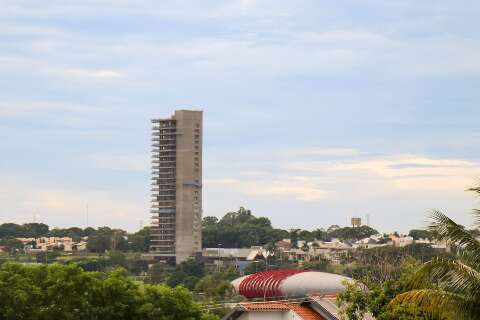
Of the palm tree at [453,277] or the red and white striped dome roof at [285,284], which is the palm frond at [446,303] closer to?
the palm tree at [453,277]

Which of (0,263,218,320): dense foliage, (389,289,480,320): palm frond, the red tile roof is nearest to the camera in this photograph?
(389,289,480,320): palm frond

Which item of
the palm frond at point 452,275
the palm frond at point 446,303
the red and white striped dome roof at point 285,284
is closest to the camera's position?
the palm frond at point 452,275

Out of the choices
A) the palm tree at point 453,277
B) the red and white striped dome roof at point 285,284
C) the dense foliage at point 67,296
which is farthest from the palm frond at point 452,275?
the red and white striped dome roof at point 285,284

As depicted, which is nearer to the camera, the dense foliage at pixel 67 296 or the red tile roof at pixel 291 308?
the dense foliage at pixel 67 296

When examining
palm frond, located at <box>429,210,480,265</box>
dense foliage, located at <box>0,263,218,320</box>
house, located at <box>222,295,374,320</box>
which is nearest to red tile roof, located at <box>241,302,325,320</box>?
house, located at <box>222,295,374,320</box>

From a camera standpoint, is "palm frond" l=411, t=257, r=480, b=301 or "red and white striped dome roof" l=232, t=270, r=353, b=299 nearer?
"palm frond" l=411, t=257, r=480, b=301

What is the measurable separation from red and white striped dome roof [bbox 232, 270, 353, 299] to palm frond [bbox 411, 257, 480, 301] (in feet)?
250

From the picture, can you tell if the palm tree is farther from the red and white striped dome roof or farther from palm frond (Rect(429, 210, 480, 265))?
the red and white striped dome roof

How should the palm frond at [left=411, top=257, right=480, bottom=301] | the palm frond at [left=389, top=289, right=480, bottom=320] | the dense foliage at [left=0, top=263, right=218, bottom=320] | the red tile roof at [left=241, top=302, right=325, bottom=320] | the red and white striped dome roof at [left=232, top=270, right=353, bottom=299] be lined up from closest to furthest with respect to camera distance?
the palm frond at [left=411, top=257, right=480, bottom=301]
the palm frond at [left=389, top=289, right=480, bottom=320]
the dense foliage at [left=0, top=263, right=218, bottom=320]
the red tile roof at [left=241, top=302, right=325, bottom=320]
the red and white striped dome roof at [left=232, top=270, right=353, bottom=299]

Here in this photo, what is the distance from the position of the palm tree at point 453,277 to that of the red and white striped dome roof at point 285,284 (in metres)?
76.0

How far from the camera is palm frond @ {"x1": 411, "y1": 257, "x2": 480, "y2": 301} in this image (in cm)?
3070

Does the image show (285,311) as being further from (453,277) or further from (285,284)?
(453,277)

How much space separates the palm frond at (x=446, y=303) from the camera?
101 feet

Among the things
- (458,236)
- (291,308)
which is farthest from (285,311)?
(458,236)
